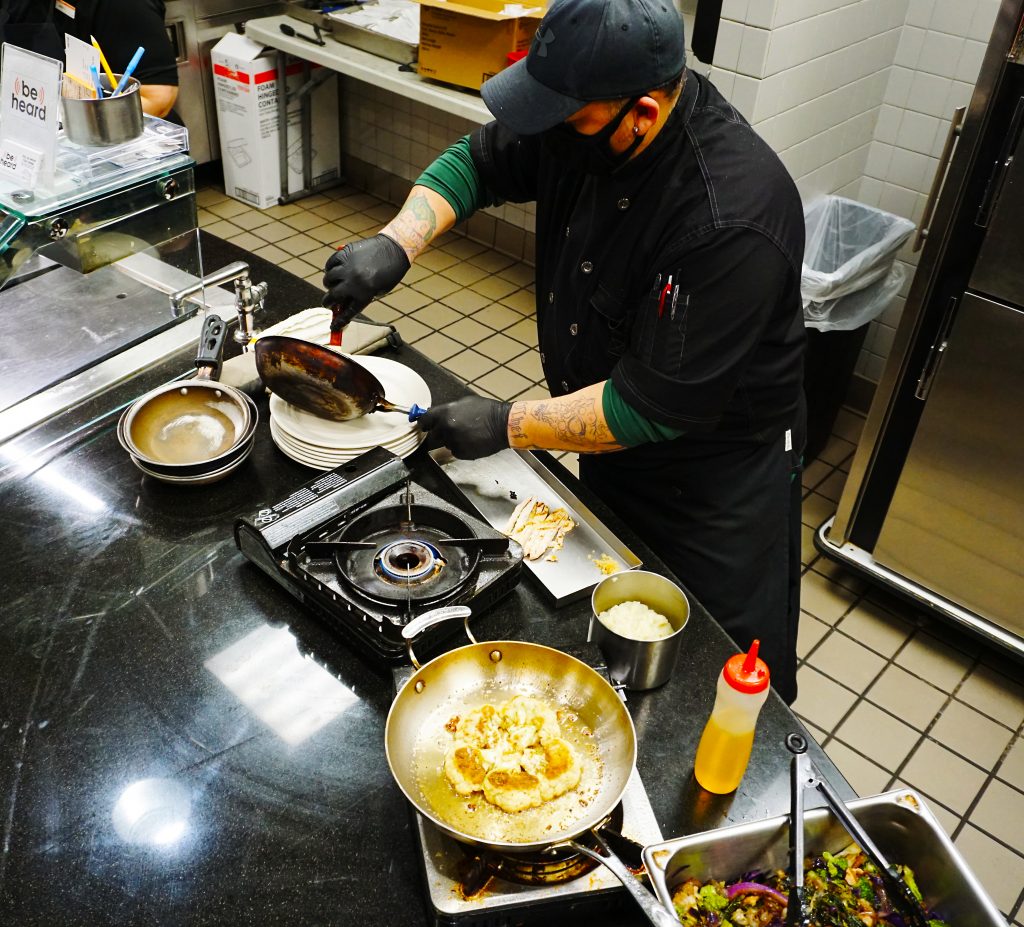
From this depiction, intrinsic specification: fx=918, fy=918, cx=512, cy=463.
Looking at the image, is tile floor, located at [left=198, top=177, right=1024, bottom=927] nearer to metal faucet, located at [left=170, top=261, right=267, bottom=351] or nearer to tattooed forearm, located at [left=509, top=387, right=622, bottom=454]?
tattooed forearm, located at [left=509, top=387, right=622, bottom=454]

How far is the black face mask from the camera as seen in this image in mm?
1612

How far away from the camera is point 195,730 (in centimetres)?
145

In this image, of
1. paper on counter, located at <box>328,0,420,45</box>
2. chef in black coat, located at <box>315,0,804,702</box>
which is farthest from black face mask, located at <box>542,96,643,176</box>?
paper on counter, located at <box>328,0,420,45</box>

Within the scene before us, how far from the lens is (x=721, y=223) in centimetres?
161

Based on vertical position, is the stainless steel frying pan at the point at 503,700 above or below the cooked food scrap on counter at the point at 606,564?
above

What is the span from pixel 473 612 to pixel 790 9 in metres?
2.40

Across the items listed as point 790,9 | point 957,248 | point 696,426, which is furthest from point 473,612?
point 790,9

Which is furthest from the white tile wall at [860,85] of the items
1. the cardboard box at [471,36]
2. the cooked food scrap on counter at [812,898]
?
the cooked food scrap on counter at [812,898]

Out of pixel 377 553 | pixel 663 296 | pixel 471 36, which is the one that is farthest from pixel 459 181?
pixel 471 36

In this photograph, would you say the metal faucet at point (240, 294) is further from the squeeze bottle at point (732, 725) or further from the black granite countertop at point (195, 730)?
the squeeze bottle at point (732, 725)

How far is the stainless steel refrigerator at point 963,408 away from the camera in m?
2.46

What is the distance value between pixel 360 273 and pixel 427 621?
3.04 ft

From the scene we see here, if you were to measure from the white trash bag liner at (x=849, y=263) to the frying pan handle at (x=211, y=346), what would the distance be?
74.2 inches

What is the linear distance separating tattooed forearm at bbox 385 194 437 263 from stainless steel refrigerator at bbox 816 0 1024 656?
4.82 feet
